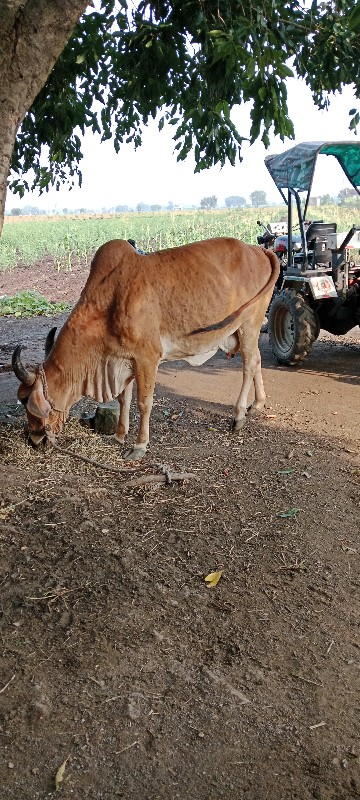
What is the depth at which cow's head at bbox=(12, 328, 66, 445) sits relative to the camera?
5.35 metres

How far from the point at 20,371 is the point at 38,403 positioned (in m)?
0.28

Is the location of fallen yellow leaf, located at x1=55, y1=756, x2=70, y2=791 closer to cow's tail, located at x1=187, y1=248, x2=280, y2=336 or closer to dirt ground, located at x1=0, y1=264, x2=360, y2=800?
dirt ground, located at x1=0, y1=264, x2=360, y2=800

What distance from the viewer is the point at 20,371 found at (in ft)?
17.1

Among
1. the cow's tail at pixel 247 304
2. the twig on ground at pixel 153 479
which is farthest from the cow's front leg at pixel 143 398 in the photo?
the cow's tail at pixel 247 304

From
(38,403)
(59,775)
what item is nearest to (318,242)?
(38,403)

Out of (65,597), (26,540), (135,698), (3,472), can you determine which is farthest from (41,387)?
(135,698)

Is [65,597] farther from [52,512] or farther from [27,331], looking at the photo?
[27,331]

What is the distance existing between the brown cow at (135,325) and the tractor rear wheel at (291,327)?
2473 mm

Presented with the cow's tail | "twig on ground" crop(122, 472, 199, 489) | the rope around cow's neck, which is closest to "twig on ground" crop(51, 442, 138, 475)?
the rope around cow's neck

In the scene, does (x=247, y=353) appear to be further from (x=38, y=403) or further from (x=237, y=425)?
(x=38, y=403)

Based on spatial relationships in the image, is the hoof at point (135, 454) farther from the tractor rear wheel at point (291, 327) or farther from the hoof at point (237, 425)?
the tractor rear wheel at point (291, 327)

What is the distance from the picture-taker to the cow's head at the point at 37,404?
5348mm

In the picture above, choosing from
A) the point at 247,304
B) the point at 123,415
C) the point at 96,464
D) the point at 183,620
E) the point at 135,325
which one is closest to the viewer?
the point at 183,620

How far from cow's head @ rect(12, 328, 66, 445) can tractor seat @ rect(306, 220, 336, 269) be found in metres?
5.04
